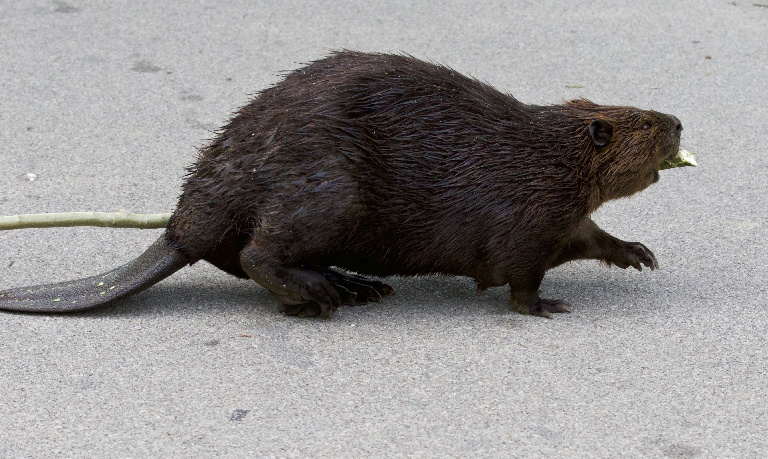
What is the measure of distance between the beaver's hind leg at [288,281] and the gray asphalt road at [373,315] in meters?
0.11

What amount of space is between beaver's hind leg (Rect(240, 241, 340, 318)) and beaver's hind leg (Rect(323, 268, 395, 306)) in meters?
0.16

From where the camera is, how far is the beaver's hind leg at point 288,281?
3756mm

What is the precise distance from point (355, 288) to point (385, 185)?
57 cm

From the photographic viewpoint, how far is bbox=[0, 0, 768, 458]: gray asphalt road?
127 inches

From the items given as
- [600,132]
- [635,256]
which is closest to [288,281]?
[600,132]

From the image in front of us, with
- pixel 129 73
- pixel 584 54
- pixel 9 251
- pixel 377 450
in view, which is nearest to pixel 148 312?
pixel 9 251

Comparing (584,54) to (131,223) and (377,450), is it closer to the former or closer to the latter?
(131,223)

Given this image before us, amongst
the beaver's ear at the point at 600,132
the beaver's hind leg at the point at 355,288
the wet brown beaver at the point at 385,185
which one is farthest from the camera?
the beaver's hind leg at the point at 355,288

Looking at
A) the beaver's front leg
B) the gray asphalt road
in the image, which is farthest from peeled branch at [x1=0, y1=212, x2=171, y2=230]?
the beaver's front leg

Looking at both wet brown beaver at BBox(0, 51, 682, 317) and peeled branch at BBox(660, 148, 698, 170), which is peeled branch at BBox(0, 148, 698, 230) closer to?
peeled branch at BBox(660, 148, 698, 170)

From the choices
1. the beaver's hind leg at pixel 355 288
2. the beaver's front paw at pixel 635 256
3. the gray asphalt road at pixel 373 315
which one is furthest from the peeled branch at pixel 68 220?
the beaver's front paw at pixel 635 256

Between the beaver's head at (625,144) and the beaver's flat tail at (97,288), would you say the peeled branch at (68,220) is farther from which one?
the beaver's head at (625,144)

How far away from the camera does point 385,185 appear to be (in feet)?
12.3

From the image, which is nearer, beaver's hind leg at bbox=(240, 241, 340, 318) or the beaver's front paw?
beaver's hind leg at bbox=(240, 241, 340, 318)
